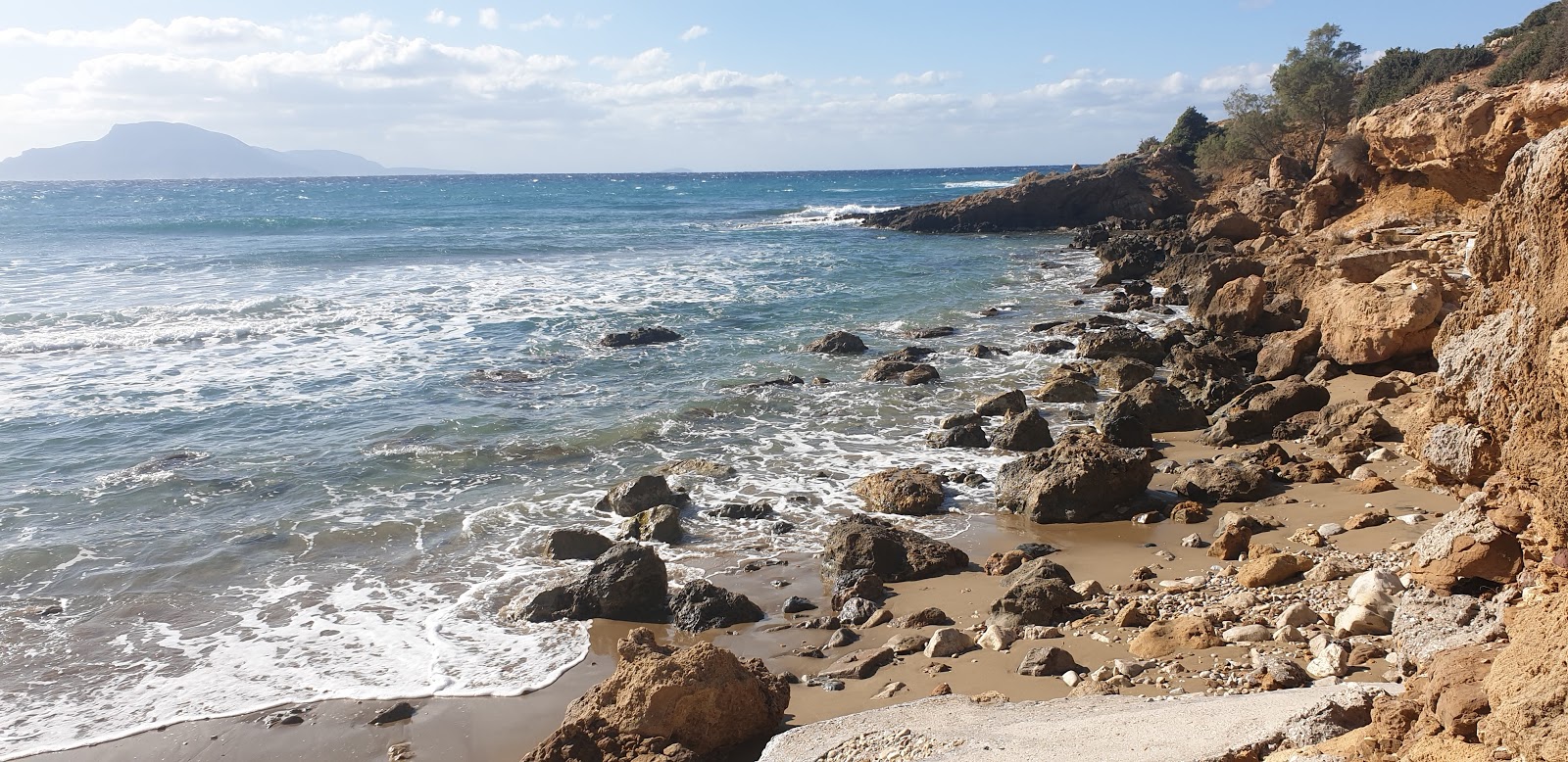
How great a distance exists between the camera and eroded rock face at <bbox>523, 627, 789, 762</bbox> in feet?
20.1

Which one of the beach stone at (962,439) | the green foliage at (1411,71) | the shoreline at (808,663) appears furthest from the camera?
the green foliage at (1411,71)

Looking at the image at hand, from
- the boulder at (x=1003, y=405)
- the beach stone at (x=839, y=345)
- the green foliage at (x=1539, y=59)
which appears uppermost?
the green foliage at (x=1539, y=59)

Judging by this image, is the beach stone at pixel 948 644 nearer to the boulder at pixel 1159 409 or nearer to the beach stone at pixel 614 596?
the beach stone at pixel 614 596

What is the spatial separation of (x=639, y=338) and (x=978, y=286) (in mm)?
Answer: 12924

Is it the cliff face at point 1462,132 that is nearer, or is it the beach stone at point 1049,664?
the beach stone at point 1049,664

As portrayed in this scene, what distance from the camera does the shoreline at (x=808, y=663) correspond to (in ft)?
23.5

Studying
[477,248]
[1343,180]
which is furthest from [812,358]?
[477,248]

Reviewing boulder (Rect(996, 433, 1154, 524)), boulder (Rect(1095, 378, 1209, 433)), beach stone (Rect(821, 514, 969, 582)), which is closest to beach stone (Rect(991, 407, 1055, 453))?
boulder (Rect(1095, 378, 1209, 433))

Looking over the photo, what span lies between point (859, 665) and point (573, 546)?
167 inches

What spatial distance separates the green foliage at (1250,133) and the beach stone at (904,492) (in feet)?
131

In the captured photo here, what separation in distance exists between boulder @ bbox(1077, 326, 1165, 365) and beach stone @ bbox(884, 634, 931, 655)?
12.1m

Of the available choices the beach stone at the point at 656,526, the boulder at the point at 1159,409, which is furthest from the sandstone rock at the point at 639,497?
the boulder at the point at 1159,409

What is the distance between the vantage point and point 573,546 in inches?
425

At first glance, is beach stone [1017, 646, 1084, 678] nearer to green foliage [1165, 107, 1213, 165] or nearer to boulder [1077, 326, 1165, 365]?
boulder [1077, 326, 1165, 365]
